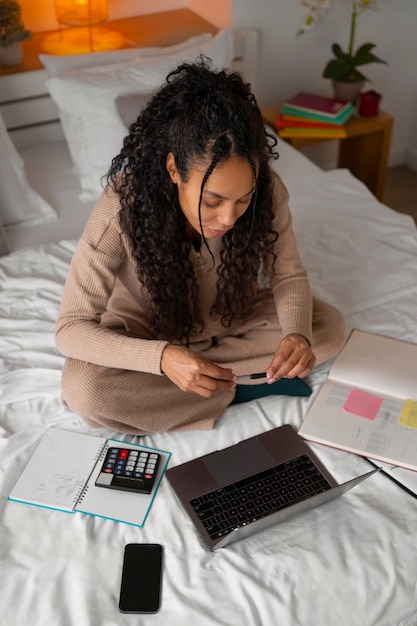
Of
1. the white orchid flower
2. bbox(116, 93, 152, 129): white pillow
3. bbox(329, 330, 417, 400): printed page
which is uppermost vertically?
the white orchid flower

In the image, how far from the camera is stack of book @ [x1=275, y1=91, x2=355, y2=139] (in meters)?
2.62

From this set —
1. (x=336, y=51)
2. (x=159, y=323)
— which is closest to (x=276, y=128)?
(x=336, y=51)

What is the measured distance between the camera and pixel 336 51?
2664 mm

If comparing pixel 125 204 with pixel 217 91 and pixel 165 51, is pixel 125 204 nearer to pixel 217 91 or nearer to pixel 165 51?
pixel 217 91

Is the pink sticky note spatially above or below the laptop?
above

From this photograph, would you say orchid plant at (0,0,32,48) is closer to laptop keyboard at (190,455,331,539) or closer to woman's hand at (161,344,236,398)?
woman's hand at (161,344,236,398)

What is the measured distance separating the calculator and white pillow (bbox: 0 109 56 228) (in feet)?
3.27

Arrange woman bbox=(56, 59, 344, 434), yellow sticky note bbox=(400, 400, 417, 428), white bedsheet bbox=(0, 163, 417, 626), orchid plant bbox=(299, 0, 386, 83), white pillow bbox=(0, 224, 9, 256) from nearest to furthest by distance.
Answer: white bedsheet bbox=(0, 163, 417, 626) → woman bbox=(56, 59, 344, 434) → yellow sticky note bbox=(400, 400, 417, 428) → white pillow bbox=(0, 224, 9, 256) → orchid plant bbox=(299, 0, 386, 83)

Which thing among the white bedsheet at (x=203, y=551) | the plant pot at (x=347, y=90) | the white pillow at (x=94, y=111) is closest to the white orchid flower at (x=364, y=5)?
the plant pot at (x=347, y=90)

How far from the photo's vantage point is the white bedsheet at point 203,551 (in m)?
1.14

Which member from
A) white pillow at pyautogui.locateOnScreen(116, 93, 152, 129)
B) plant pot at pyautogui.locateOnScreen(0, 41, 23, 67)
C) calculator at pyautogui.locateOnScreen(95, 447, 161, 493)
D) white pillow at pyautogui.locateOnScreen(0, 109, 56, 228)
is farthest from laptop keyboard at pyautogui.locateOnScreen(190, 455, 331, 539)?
plant pot at pyautogui.locateOnScreen(0, 41, 23, 67)

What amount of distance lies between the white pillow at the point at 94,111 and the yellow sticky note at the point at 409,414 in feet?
4.01

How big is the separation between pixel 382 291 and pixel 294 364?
1.85 feet

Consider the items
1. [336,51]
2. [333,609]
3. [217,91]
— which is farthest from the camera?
[336,51]
